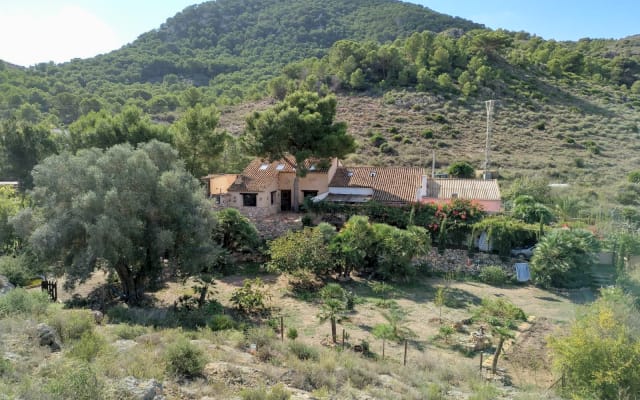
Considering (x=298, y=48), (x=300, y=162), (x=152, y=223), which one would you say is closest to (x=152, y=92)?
(x=298, y=48)

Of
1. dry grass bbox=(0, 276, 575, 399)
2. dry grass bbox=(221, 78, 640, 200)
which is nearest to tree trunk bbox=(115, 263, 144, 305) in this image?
dry grass bbox=(0, 276, 575, 399)

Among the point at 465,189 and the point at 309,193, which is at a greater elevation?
the point at 465,189

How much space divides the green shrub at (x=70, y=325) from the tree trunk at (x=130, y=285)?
442cm

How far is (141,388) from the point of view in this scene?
6.42m

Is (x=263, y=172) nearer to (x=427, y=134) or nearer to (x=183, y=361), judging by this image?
(x=183, y=361)

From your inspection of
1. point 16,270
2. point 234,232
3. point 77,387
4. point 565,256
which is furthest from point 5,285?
point 565,256

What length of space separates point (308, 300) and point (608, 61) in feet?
274

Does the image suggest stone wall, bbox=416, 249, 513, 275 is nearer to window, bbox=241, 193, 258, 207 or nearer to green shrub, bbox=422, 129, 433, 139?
window, bbox=241, 193, 258, 207

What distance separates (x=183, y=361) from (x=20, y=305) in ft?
17.4

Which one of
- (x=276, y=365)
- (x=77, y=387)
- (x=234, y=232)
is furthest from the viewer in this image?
(x=234, y=232)

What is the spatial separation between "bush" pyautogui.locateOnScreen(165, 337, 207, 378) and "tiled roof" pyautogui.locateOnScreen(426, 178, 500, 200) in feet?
63.9

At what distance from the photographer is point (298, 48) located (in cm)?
11294

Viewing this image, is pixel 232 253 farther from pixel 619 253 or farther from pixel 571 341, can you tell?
pixel 619 253

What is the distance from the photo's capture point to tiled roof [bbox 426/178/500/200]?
24.1m
